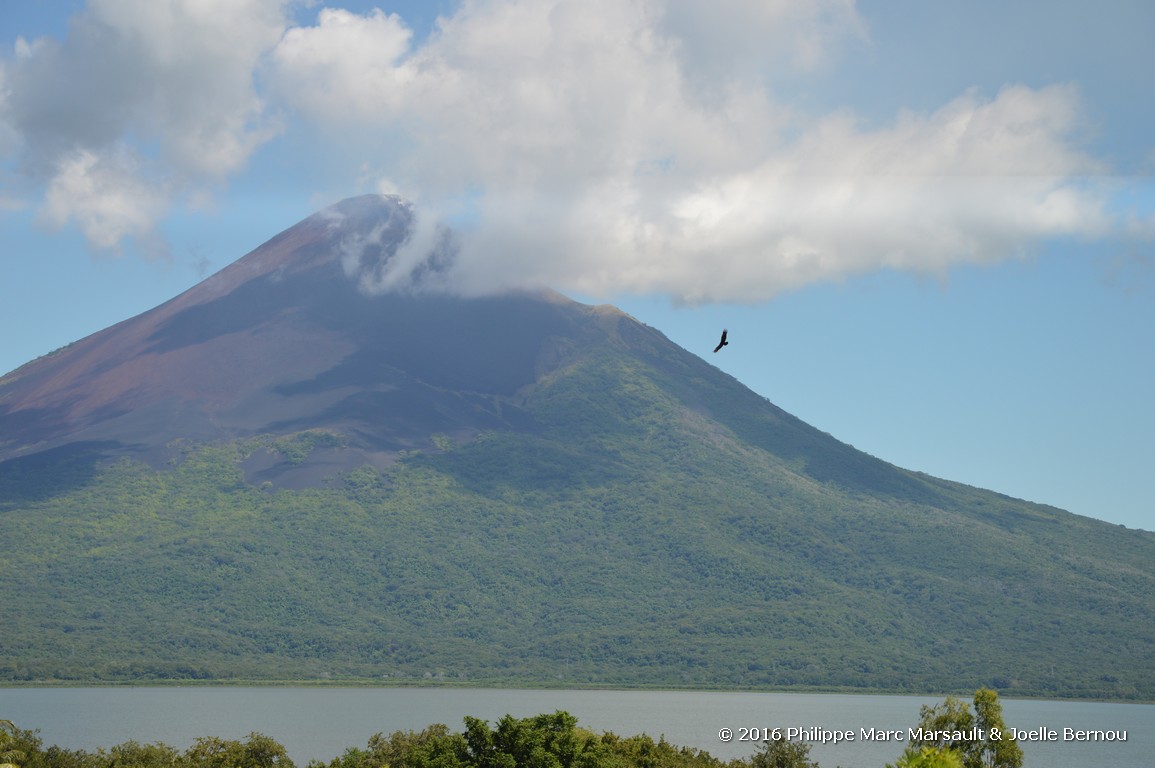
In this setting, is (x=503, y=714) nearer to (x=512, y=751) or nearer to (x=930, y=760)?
(x=512, y=751)

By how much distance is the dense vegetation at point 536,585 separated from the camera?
146750 millimetres

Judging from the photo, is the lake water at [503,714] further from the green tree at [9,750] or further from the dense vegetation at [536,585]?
the green tree at [9,750]

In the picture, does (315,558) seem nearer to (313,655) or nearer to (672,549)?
(313,655)

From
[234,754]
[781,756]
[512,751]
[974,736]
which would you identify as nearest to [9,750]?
[234,754]

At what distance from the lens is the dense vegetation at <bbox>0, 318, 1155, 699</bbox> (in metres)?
147

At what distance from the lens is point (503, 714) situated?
351 feet

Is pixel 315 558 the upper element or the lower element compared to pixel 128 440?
lower

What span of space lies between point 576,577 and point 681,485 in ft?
93.1

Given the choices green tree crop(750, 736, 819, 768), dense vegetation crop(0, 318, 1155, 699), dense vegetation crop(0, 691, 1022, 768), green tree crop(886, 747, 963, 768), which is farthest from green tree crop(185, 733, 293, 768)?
dense vegetation crop(0, 318, 1155, 699)

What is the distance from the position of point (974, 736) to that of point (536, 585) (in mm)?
129549

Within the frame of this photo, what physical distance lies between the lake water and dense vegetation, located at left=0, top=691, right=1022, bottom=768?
2639 cm

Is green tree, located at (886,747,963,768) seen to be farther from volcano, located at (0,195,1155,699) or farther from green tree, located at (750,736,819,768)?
volcano, located at (0,195,1155,699)

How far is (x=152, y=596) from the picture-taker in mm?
159750

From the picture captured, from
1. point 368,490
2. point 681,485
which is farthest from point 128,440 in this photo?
point 681,485
